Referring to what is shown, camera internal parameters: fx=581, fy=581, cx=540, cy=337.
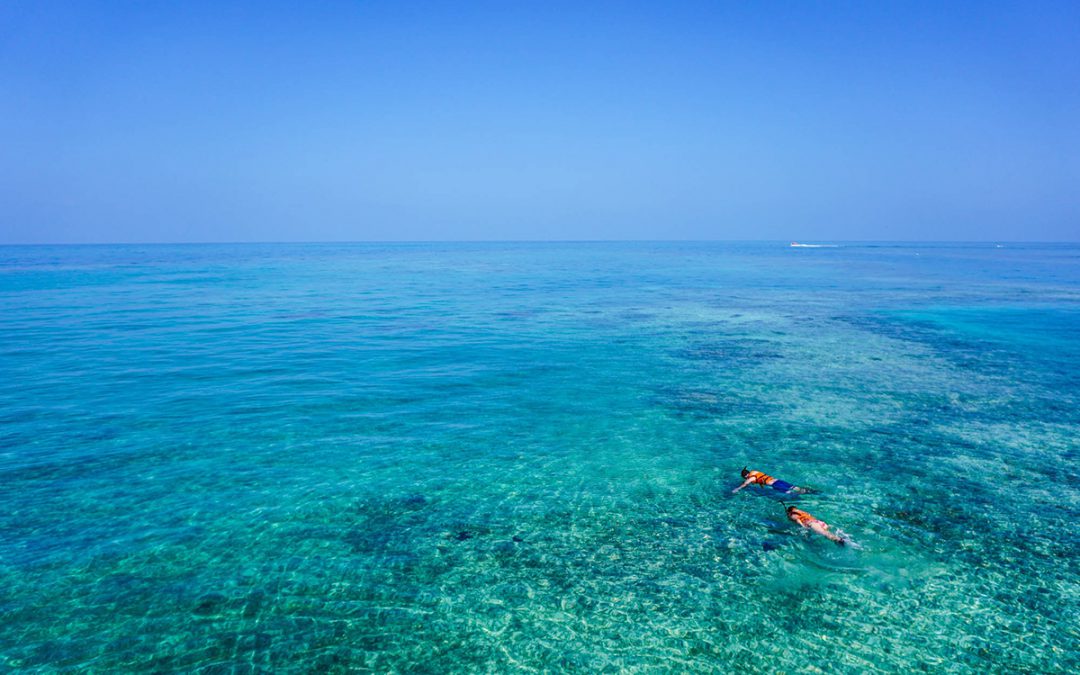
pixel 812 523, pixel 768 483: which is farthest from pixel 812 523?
pixel 768 483

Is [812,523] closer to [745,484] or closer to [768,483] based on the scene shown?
[768,483]

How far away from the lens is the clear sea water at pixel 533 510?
6.84m

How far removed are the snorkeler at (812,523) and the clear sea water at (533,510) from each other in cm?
18

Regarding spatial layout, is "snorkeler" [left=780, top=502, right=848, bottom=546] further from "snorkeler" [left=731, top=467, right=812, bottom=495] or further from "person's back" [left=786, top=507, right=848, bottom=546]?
"snorkeler" [left=731, top=467, right=812, bottom=495]

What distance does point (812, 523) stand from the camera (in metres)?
9.16

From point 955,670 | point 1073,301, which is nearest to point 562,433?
point 955,670

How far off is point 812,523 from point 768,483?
4.75ft

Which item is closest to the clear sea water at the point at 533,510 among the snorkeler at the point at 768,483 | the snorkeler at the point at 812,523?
the snorkeler at the point at 812,523

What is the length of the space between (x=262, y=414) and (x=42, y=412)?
555cm

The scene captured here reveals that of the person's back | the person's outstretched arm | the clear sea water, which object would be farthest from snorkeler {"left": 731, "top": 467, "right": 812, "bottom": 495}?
the person's back

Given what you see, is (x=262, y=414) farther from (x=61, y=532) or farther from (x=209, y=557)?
(x=209, y=557)

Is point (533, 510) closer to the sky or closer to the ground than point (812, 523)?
closer to the ground

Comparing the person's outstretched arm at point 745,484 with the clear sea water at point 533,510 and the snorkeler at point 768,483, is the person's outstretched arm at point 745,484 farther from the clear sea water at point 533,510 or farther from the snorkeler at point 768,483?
the clear sea water at point 533,510

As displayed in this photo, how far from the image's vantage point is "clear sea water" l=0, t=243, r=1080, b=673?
22.4ft
